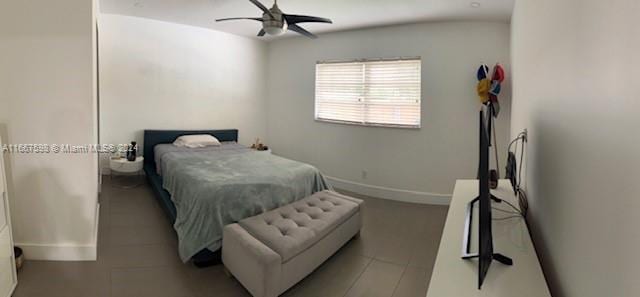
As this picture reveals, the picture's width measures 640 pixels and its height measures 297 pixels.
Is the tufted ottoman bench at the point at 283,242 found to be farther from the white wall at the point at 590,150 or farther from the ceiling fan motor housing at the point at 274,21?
the ceiling fan motor housing at the point at 274,21

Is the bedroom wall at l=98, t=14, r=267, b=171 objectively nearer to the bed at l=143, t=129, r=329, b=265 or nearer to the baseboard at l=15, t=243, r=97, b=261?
the bed at l=143, t=129, r=329, b=265

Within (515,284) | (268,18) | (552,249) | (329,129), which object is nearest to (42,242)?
(268,18)

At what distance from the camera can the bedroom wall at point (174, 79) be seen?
4621 millimetres

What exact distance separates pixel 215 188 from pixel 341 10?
8.55 feet

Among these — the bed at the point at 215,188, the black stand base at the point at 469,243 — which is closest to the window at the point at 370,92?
the bed at the point at 215,188

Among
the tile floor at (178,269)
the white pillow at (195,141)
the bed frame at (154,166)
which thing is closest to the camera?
the tile floor at (178,269)

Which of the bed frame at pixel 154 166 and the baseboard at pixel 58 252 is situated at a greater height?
the bed frame at pixel 154 166

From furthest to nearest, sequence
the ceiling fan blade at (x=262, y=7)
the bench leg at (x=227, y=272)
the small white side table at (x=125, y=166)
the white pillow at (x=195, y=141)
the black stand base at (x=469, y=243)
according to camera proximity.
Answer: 1. the white pillow at (x=195, y=141)
2. the small white side table at (x=125, y=166)
3. the ceiling fan blade at (x=262, y=7)
4. the bench leg at (x=227, y=272)
5. the black stand base at (x=469, y=243)

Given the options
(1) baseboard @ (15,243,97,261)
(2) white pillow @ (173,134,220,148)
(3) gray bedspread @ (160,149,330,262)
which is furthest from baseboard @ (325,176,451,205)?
(1) baseboard @ (15,243,97,261)

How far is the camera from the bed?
8.50ft

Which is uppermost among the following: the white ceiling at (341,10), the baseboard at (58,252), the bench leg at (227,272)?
the white ceiling at (341,10)

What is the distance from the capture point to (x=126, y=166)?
14.4ft

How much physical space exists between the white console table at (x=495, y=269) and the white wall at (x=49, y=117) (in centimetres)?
264

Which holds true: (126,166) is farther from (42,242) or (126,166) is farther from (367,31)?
(367,31)
